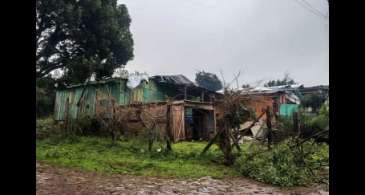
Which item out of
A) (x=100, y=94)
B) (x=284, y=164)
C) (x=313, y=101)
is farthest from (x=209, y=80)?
(x=284, y=164)

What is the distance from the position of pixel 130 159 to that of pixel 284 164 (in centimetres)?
375

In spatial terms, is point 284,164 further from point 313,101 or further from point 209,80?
point 209,80

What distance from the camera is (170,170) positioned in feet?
21.6

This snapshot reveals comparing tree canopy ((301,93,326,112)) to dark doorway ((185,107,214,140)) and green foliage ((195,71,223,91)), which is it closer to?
dark doorway ((185,107,214,140))

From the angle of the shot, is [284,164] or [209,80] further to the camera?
[209,80]

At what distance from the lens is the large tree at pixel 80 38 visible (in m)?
17.5

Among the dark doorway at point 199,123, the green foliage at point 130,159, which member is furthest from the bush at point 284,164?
the dark doorway at point 199,123

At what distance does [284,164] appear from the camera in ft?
20.8

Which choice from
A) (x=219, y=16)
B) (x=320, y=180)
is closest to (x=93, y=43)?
(x=219, y=16)

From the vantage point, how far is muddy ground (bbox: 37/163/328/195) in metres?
4.90

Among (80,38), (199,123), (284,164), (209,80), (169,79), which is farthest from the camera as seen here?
(209,80)

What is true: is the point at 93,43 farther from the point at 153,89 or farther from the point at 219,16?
the point at 219,16

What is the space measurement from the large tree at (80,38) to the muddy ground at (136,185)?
12.1m

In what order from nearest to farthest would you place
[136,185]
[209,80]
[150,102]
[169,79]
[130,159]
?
[136,185] → [130,159] → [150,102] → [169,79] → [209,80]
